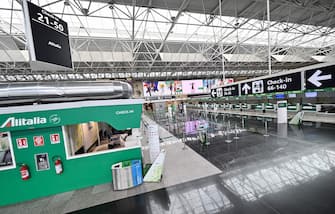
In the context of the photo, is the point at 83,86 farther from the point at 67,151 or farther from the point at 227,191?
the point at 227,191

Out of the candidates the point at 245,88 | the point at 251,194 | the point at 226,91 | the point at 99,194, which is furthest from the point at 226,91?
the point at 99,194

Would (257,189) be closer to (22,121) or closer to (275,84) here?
(275,84)

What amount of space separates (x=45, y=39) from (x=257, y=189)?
5.13m

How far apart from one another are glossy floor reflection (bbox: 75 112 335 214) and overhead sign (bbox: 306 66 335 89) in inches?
75.6

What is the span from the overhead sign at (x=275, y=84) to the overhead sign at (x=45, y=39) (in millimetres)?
5149

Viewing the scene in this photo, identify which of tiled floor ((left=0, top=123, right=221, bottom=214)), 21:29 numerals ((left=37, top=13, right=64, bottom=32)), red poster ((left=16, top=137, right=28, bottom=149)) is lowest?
tiled floor ((left=0, top=123, right=221, bottom=214))

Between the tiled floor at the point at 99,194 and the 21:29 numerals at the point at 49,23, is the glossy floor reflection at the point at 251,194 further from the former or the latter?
the 21:29 numerals at the point at 49,23

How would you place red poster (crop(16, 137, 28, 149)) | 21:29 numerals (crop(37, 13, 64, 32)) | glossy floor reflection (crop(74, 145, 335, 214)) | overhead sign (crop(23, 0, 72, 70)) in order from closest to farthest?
glossy floor reflection (crop(74, 145, 335, 214)) → overhead sign (crop(23, 0, 72, 70)) → 21:29 numerals (crop(37, 13, 64, 32)) → red poster (crop(16, 137, 28, 149))

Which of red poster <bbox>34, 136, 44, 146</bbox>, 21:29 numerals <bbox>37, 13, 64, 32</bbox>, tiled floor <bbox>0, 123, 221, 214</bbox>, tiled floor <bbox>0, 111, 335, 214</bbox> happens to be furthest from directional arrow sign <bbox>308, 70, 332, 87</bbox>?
red poster <bbox>34, 136, 44, 146</bbox>

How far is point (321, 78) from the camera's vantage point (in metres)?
2.83

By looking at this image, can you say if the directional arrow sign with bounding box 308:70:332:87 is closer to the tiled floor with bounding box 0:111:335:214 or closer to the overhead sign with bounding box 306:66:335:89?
the overhead sign with bounding box 306:66:335:89

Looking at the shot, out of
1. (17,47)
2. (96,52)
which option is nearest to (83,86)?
(96,52)

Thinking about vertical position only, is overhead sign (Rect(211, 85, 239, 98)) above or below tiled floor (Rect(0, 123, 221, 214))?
above

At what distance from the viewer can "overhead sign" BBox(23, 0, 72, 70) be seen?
2.47 metres
